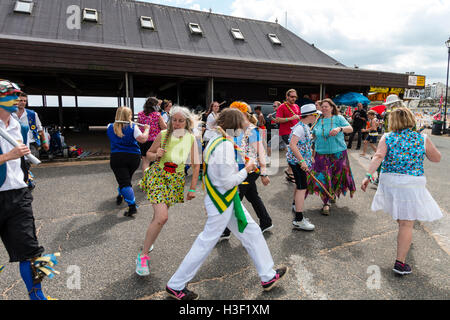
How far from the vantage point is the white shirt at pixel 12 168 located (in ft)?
7.18

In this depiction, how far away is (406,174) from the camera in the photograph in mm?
2975

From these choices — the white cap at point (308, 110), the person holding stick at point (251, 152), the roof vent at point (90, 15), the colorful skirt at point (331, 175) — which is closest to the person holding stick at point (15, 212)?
the person holding stick at point (251, 152)

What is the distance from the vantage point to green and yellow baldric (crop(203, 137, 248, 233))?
2465 millimetres

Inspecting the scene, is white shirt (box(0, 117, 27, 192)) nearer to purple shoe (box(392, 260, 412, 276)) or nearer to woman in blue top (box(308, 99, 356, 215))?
purple shoe (box(392, 260, 412, 276))

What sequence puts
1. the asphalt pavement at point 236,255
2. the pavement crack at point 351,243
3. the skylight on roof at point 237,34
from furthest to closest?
the skylight on roof at point 237,34 → the pavement crack at point 351,243 → the asphalt pavement at point 236,255

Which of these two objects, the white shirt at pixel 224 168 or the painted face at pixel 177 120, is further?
the painted face at pixel 177 120

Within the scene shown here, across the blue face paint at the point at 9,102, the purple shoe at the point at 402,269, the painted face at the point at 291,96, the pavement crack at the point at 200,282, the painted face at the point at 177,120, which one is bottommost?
the pavement crack at the point at 200,282

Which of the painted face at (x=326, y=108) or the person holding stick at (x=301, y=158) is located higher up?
the painted face at (x=326, y=108)

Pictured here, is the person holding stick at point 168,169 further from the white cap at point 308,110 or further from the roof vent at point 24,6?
the roof vent at point 24,6

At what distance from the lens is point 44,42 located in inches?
351

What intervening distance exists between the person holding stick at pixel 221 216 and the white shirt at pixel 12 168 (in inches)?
60.9
